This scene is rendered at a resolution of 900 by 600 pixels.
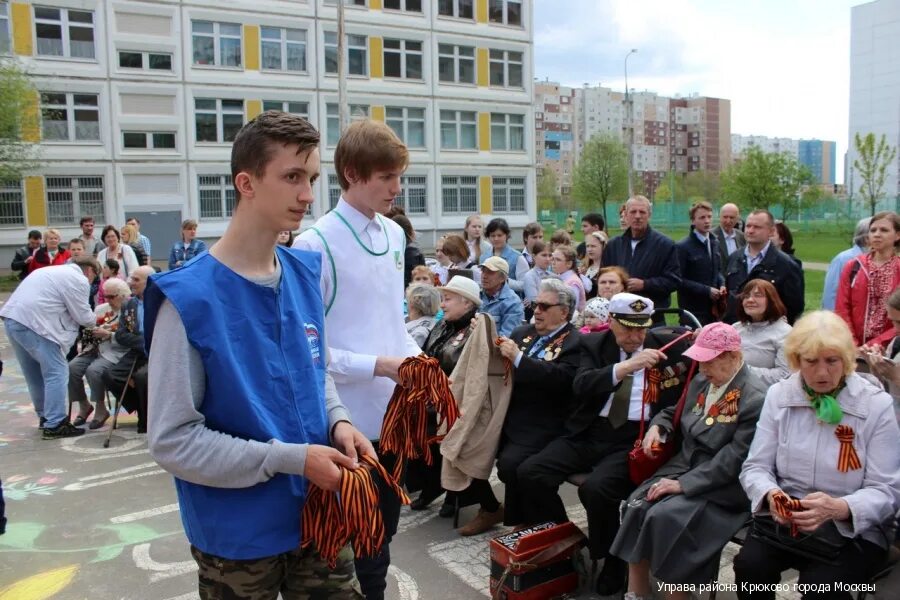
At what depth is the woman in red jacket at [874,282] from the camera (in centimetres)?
582

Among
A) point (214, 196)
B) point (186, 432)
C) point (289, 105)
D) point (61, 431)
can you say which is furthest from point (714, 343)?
point (289, 105)

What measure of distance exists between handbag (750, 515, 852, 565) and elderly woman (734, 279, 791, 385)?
5.67 feet

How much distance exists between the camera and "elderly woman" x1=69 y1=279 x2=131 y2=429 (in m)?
8.06

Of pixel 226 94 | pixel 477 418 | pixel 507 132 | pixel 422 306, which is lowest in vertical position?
pixel 477 418

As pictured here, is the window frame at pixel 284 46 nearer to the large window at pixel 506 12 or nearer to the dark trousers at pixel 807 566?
the large window at pixel 506 12

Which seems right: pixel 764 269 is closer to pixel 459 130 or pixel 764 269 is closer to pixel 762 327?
pixel 762 327

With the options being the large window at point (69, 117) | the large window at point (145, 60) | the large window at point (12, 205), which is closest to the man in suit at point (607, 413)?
the large window at point (69, 117)

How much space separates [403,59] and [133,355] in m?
32.5

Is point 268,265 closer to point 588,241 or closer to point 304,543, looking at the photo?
point 304,543

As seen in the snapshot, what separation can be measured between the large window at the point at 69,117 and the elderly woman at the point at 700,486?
32147 millimetres

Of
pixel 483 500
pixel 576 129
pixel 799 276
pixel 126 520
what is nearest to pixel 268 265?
pixel 483 500

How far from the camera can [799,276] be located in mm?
6723

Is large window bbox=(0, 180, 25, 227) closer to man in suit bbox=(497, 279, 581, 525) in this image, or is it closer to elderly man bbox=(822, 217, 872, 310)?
man in suit bbox=(497, 279, 581, 525)

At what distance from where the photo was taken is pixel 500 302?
6938mm
